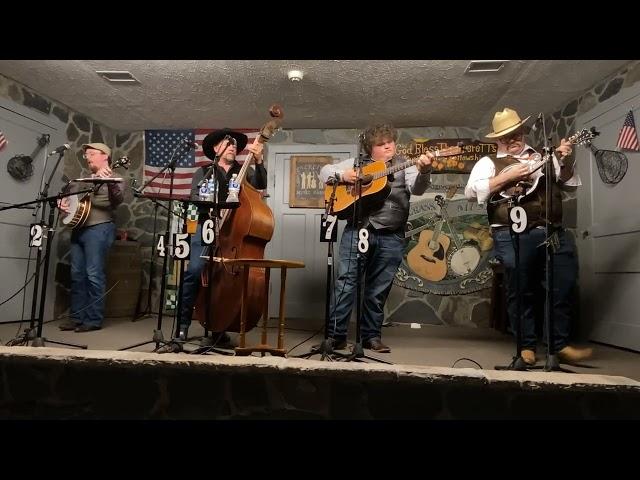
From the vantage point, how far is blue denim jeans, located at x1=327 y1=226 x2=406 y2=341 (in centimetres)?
340

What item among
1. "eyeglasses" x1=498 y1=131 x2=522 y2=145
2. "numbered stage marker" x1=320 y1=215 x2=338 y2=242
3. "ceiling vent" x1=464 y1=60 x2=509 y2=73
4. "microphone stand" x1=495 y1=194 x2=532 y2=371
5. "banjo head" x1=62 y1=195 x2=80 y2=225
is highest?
"ceiling vent" x1=464 y1=60 x2=509 y2=73

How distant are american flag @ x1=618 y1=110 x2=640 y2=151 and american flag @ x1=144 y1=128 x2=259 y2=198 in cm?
405

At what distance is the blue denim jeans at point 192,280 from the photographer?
11.1 ft

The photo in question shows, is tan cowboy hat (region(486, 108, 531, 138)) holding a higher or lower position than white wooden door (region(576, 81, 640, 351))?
higher

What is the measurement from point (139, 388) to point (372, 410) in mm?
1486

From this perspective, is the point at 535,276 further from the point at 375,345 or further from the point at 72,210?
the point at 72,210

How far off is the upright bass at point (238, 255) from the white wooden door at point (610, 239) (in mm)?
3150

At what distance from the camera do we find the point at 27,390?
3.04 metres

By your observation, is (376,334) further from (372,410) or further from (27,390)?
(27,390)

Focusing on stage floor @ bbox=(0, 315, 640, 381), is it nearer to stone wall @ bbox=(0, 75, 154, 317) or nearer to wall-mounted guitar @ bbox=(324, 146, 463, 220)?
stone wall @ bbox=(0, 75, 154, 317)

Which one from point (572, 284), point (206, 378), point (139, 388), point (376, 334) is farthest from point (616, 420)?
point (139, 388)

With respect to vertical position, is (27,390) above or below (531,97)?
below

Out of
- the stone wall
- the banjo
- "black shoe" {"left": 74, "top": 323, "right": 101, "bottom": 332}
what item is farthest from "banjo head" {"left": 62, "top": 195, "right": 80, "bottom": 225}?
the banjo

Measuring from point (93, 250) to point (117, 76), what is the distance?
68.8 inches
